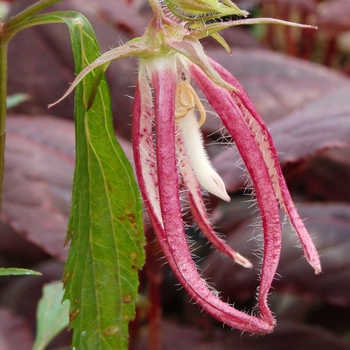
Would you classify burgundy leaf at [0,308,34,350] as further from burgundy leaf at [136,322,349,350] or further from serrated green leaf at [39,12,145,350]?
serrated green leaf at [39,12,145,350]

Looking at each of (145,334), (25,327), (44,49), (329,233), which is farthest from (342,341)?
(44,49)

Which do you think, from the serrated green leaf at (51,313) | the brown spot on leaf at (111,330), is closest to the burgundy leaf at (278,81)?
the serrated green leaf at (51,313)

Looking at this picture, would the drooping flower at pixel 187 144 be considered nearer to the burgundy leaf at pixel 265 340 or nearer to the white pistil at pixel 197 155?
the white pistil at pixel 197 155

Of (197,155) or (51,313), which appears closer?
(197,155)

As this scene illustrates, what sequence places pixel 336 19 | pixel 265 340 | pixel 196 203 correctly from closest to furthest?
pixel 196 203 → pixel 265 340 → pixel 336 19

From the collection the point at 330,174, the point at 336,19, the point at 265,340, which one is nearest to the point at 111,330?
the point at 265,340

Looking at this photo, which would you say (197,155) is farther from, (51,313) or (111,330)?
(51,313)

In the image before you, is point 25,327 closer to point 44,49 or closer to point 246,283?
point 246,283
